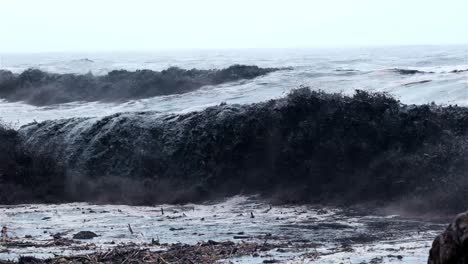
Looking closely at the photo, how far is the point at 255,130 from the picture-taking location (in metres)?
18.3

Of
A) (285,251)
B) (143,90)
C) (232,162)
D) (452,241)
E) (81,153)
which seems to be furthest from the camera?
(143,90)

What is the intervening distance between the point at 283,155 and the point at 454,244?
1155cm

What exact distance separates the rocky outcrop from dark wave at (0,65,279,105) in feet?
87.7

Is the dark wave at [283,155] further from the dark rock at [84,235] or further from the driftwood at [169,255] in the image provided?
the driftwood at [169,255]

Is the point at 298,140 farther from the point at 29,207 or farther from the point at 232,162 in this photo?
the point at 29,207

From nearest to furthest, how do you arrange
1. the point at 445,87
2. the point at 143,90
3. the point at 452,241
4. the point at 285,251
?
the point at 452,241
the point at 285,251
the point at 445,87
the point at 143,90

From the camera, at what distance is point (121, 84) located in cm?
3481

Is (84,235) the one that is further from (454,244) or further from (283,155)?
(454,244)

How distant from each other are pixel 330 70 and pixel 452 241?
29.6m

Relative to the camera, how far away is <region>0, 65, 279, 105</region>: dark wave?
1320 inches

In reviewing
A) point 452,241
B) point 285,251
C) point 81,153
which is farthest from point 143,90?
point 452,241

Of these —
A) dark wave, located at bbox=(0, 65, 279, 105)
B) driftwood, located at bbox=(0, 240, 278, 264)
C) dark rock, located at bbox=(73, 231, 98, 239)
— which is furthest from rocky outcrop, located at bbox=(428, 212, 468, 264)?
dark wave, located at bbox=(0, 65, 279, 105)

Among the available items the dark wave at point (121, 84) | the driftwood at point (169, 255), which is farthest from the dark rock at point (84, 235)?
the dark wave at point (121, 84)

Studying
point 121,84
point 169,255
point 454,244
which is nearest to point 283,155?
point 169,255
